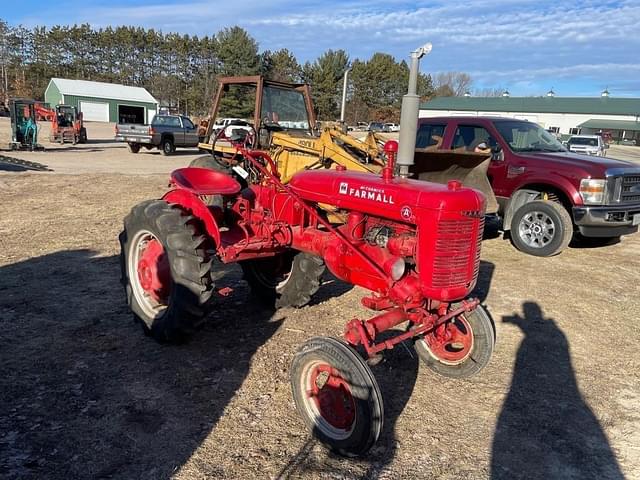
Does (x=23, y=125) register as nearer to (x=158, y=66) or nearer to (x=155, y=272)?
(x=155, y=272)

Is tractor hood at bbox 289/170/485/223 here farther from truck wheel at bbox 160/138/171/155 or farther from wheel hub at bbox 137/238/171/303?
truck wheel at bbox 160/138/171/155

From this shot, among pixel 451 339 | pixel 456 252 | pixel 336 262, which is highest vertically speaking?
pixel 456 252

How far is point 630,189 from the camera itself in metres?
7.63

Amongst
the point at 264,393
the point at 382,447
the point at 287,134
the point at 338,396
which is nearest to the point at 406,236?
the point at 338,396

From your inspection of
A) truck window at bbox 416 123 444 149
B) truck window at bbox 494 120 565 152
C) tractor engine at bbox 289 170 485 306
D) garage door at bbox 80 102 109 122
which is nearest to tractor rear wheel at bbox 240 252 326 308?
tractor engine at bbox 289 170 485 306

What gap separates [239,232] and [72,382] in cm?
174

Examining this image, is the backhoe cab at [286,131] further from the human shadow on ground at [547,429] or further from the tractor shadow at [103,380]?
the human shadow on ground at [547,429]

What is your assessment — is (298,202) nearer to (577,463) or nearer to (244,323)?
(244,323)

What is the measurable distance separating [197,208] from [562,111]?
67247 millimetres

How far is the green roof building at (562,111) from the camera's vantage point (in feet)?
197

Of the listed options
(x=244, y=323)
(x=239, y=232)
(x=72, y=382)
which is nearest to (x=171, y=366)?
(x=72, y=382)

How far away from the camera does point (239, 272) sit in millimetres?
6117

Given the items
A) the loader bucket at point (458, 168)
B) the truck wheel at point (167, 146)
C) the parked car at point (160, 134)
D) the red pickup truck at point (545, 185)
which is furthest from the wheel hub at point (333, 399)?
the truck wheel at point (167, 146)

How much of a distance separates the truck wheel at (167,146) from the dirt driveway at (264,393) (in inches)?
671
